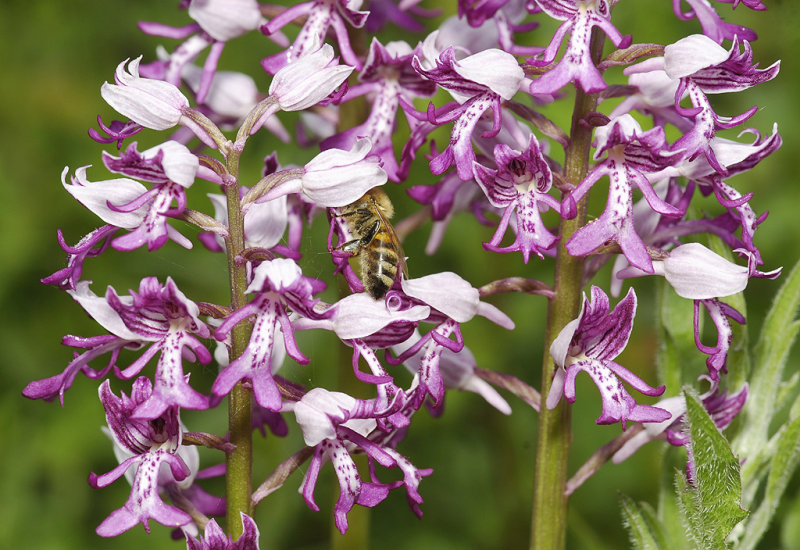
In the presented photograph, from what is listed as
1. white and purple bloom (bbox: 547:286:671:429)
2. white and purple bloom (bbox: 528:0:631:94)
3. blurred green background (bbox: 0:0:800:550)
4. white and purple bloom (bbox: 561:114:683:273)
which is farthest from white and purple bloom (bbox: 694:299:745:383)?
blurred green background (bbox: 0:0:800:550)

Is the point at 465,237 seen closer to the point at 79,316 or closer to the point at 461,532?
the point at 461,532

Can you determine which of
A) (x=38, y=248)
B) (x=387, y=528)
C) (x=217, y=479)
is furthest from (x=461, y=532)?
(x=38, y=248)

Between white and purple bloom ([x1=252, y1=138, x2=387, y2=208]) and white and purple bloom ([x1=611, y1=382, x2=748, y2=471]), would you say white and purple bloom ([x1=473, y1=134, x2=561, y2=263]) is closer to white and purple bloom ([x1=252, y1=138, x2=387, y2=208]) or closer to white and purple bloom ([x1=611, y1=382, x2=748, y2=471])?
white and purple bloom ([x1=252, y1=138, x2=387, y2=208])

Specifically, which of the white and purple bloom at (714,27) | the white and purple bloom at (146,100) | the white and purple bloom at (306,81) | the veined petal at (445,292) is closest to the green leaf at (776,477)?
the veined petal at (445,292)

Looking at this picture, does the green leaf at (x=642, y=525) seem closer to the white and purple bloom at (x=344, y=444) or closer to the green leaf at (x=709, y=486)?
the green leaf at (x=709, y=486)

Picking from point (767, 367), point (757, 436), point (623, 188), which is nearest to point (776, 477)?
point (757, 436)
